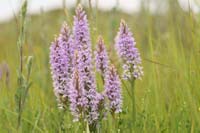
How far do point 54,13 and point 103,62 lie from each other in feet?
64.6

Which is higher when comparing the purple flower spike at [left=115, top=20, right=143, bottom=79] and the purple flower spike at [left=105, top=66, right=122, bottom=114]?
Result: the purple flower spike at [left=115, top=20, right=143, bottom=79]

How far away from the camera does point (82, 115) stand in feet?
5.92

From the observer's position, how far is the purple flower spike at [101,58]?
6.34ft

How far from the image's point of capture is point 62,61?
6.45 ft

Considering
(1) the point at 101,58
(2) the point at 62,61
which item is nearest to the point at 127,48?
(1) the point at 101,58

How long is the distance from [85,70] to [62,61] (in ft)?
0.43

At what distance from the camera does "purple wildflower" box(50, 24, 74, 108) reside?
1971 mm

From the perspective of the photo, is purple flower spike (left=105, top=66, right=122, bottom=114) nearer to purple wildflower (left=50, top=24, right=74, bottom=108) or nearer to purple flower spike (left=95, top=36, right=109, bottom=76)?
purple flower spike (left=95, top=36, right=109, bottom=76)

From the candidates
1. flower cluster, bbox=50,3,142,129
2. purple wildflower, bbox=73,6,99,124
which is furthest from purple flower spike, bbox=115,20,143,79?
purple wildflower, bbox=73,6,99,124

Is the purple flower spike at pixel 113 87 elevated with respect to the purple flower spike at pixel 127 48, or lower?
lower

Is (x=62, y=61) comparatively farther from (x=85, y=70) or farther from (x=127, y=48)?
(x=127, y=48)

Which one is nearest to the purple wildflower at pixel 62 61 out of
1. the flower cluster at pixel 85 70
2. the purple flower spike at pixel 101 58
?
the flower cluster at pixel 85 70

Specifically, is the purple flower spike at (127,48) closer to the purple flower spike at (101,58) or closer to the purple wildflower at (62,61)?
the purple flower spike at (101,58)

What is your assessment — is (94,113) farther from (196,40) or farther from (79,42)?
(196,40)
